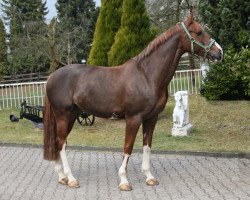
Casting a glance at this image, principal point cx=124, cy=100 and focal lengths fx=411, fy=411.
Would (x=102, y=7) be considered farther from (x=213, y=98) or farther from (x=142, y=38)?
(x=213, y=98)

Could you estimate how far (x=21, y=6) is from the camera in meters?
40.1

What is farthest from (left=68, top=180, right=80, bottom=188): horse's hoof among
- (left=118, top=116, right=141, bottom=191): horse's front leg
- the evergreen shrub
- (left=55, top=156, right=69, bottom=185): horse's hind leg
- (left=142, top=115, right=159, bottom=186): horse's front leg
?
the evergreen shrub

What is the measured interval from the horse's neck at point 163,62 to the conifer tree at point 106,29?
7046 mm

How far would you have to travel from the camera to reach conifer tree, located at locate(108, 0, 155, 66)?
12172mm

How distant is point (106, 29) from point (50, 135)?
24.1ft

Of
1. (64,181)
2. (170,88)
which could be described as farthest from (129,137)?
(170,88)

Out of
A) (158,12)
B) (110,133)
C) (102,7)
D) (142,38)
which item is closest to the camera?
(110,133)

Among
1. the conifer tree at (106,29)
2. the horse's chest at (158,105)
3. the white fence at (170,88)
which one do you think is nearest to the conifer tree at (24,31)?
the white fence at (170,88)

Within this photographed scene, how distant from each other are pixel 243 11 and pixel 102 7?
4413 mm

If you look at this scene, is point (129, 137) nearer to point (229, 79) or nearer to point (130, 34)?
point (130, 34)

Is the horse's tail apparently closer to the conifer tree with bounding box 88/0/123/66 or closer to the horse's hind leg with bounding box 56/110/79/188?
the horse's hind leg with bounding box 56/110/79/188

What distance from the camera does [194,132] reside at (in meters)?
10.7

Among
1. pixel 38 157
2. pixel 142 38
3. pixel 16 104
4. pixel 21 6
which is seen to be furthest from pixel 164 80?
pixel 21 6

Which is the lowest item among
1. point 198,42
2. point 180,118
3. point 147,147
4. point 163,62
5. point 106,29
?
point 180,118
